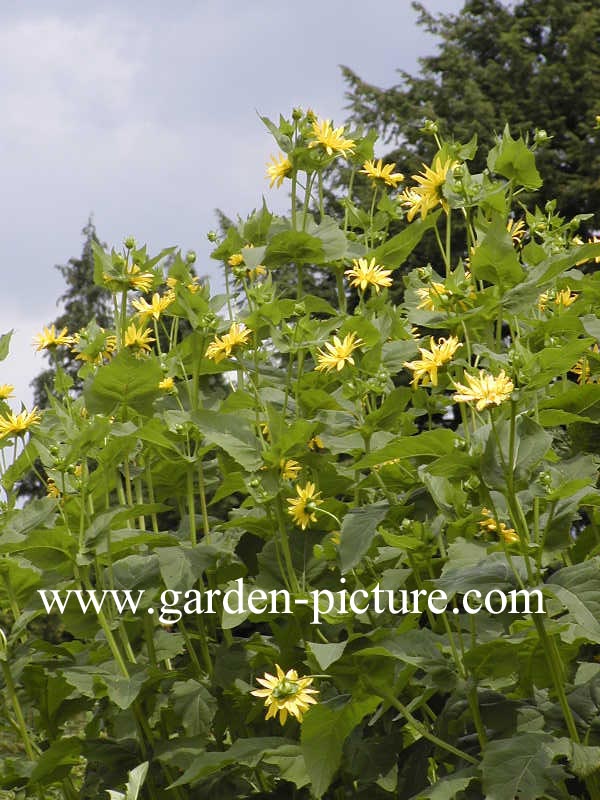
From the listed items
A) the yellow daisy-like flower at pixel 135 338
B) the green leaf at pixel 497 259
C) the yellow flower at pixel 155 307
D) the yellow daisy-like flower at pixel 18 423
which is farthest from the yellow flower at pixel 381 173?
the yellow daisy-like flower at pixel 18 423

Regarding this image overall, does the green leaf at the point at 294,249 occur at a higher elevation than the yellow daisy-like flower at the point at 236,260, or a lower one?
lower

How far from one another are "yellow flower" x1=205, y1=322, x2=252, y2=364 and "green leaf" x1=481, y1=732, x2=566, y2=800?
1.02 m

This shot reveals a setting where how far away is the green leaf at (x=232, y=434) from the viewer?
2.19 m

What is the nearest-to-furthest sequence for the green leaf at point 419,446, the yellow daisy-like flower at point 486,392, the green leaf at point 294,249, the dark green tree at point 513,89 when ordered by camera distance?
the yellow daisy-like flower at point 486,392 < the green leaf at point 419,446 < the green leaf at point 294,249 < the dark green tree at point 513,89

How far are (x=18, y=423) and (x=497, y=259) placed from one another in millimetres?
1265

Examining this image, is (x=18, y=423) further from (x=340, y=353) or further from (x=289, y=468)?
(x=340, y=353)

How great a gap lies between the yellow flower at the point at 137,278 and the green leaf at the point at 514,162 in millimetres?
880

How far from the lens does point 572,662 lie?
2385 mm

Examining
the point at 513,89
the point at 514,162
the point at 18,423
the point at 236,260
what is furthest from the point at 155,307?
the point at 513,89

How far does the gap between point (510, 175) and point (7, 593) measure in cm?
153

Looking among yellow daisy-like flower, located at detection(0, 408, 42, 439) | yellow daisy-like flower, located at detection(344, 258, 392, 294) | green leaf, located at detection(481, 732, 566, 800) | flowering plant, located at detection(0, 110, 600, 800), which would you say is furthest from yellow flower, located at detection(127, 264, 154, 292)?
green leaf, located at detection(481, 732, 566, 800)

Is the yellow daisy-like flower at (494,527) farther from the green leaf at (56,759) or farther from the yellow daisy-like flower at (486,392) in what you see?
the green leaf at (56,759)

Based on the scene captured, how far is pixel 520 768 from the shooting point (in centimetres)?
188

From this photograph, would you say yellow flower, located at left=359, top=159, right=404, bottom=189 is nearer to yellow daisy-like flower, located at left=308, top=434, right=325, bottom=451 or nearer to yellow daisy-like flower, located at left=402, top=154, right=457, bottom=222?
yellow daisy-like flower, located at left=402, top=154, right=457, bottom=222
